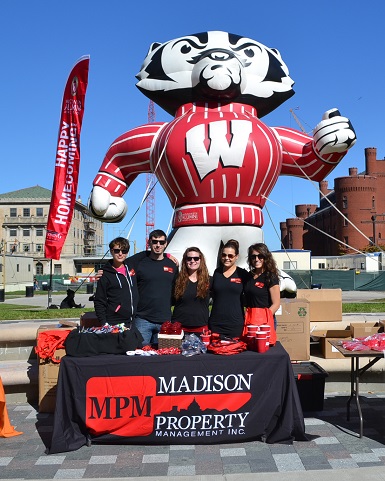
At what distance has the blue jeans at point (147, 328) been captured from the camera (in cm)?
505

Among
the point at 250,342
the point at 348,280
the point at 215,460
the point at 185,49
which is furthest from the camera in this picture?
the point at 348,280

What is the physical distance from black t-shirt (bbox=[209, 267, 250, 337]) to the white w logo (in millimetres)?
2607

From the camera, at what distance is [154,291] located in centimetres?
500

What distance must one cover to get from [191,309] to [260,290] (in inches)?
23.6

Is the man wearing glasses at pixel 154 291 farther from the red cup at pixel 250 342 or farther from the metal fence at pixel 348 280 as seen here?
the metal fence at pixel 348 280

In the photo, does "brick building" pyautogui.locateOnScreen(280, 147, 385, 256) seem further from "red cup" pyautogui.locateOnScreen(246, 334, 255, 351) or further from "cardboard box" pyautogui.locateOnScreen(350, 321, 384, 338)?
"red cup" pyautogui.locateOnScreen(246, 334, 255, 351)

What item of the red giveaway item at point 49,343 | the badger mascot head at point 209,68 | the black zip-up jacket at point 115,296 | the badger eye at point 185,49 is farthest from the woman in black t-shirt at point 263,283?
the badger eye at point 185,49

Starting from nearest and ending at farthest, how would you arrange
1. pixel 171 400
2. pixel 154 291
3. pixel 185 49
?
pixel 171 400, pixel 154 291, pixel 185 49

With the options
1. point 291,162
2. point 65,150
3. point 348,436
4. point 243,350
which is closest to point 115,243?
point 243,350

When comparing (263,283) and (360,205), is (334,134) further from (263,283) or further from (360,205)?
(360,205)

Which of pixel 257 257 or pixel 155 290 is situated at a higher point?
pixel 257 257

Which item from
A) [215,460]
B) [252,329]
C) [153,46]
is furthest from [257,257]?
[153,46]

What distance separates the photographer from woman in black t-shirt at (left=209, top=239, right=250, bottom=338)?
15.8ft

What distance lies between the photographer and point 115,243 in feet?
16.2
